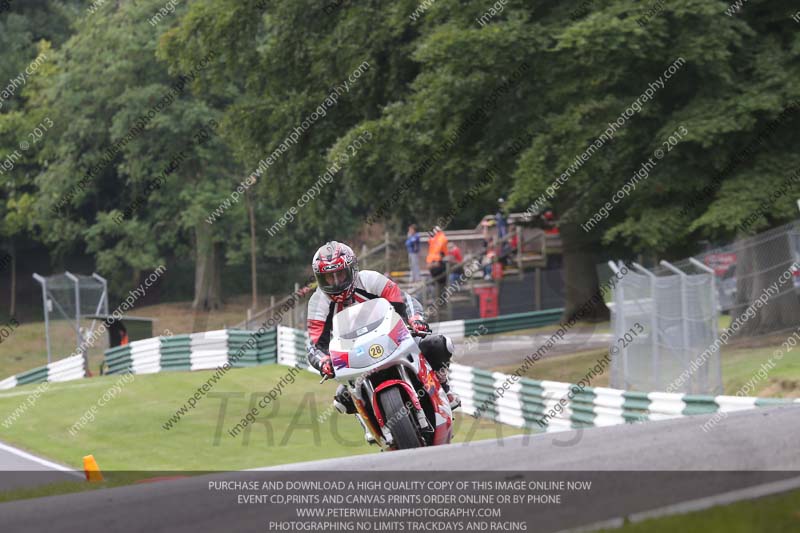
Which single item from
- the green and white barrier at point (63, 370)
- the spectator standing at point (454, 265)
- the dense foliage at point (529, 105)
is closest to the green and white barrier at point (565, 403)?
the dense foliage at point (529, 105)

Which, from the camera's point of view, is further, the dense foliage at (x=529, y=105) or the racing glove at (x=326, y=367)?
the dense foliage at (x=529, y=105)

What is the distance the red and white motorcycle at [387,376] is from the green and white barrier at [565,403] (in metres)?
4.12

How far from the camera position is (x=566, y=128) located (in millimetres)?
20562

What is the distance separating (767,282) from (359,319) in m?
8.89

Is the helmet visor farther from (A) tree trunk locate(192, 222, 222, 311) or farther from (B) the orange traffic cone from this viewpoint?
(A) tree trunk locate(192, 222, 222, 311)

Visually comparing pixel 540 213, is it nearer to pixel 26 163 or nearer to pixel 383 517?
pixel 383 517

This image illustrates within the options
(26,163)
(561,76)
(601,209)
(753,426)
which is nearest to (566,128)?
(561,76)

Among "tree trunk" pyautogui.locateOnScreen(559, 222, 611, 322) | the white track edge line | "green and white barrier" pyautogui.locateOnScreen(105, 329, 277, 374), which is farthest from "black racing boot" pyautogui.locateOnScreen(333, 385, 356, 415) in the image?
"tree trunk" pyautogui.locateOnScreen(559, 222, 611, 322)

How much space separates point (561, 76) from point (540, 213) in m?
6.90

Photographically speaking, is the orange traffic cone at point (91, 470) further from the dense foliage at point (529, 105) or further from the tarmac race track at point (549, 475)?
the dense foliage at point (529, 105)

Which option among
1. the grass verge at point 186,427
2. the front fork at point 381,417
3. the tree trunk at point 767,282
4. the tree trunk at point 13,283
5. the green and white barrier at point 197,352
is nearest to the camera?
the front fork at point 381,417

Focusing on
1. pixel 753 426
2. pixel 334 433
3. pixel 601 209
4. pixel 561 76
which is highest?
pixel 561 76

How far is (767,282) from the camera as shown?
16.4 meters

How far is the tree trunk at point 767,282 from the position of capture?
53.0ft
